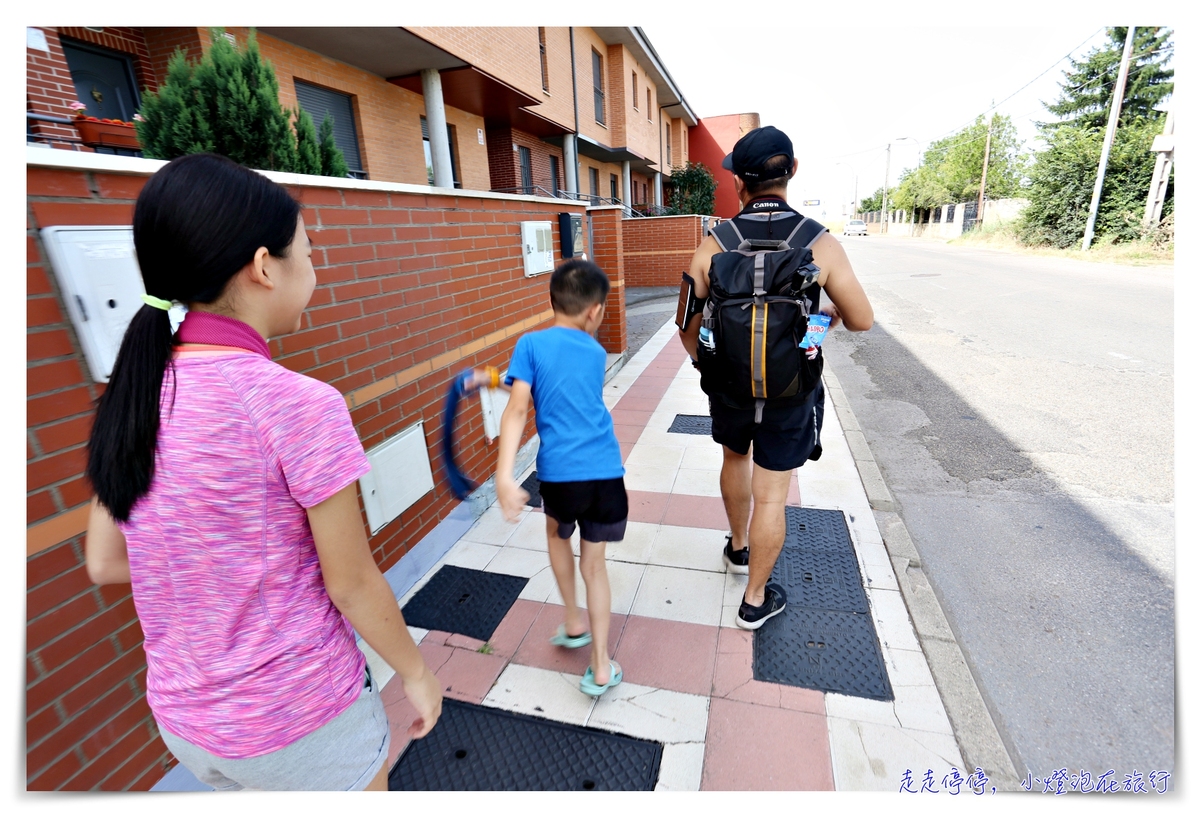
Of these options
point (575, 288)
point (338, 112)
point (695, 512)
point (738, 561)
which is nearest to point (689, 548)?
point (738, 561)

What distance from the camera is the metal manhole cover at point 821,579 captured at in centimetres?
282

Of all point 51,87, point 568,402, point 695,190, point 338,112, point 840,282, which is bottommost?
point 568,402

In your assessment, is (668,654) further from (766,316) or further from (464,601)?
(766,316)

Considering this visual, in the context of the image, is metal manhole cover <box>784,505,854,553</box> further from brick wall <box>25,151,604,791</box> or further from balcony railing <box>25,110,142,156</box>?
balcony railing <box>25,110,142,156</box>

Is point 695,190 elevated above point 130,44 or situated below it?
below

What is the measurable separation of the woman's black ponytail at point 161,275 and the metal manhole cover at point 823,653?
7.62 ft

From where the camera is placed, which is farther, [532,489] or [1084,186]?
[1084,186]

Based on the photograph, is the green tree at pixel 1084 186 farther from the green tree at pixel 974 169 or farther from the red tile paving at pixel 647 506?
the red tile paving at pixel 647 506

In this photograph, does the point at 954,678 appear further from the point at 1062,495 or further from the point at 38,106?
the point at 38,106

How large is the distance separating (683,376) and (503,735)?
553cm

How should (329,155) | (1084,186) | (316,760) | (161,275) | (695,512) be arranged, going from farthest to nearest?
(1084,186) → (329,155) → (695,512) → (316,760) → (161,275)

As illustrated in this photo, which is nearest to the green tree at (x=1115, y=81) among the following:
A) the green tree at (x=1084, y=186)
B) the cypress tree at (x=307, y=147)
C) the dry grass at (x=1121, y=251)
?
the green tree at (x=1084, y=186)

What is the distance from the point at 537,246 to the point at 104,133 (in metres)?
4.00

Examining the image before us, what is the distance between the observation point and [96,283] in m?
1.67
